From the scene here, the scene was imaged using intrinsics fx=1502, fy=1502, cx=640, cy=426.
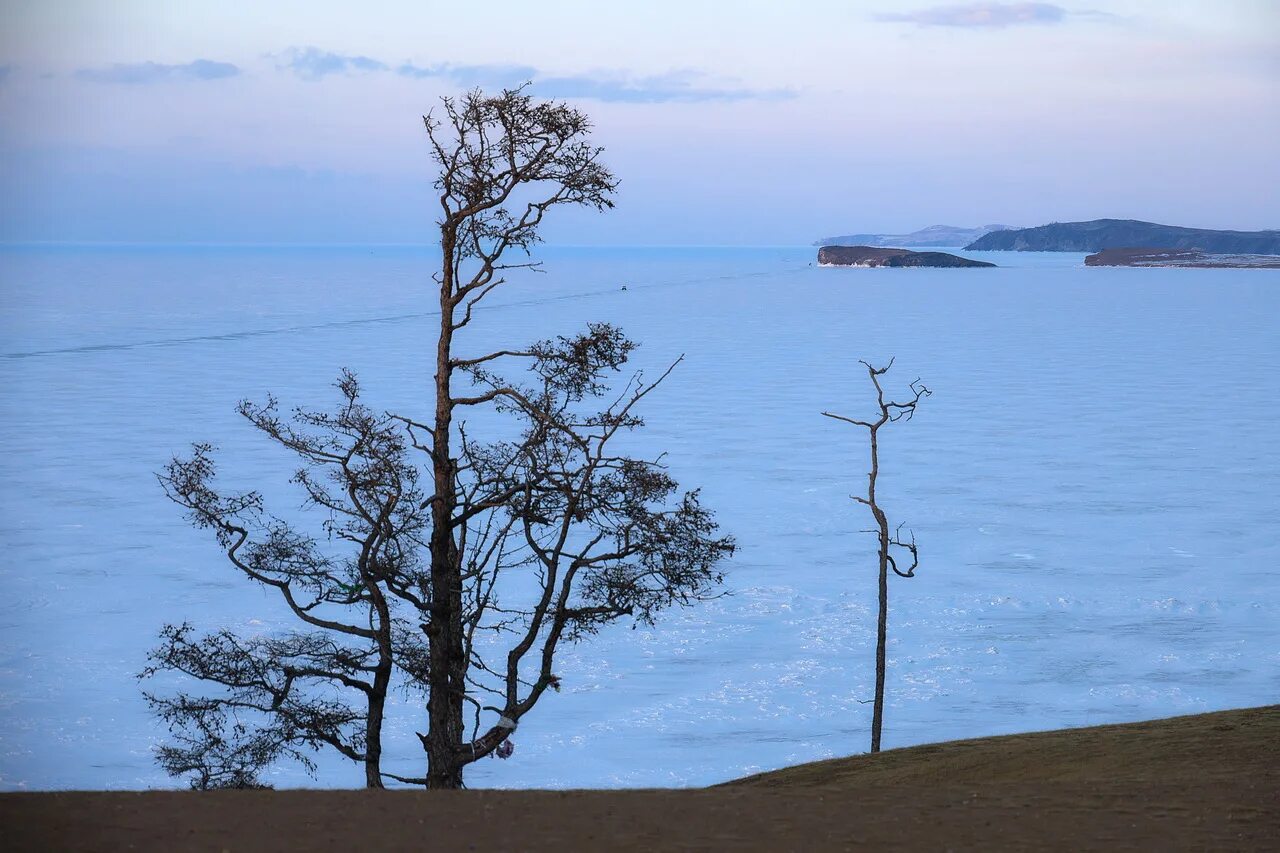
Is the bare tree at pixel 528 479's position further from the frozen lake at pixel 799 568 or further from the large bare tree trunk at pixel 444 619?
the frozen lake at pixel 799 568

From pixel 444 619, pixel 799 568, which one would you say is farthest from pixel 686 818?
pixel 799 568

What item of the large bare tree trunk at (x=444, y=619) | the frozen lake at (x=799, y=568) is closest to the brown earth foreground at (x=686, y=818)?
the large bare tree trunk at (x=444, y=619)

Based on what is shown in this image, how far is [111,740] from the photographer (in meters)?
31.4

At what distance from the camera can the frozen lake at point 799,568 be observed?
3247cm

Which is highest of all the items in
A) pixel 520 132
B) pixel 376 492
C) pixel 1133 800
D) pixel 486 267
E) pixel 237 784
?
pixel 520 132

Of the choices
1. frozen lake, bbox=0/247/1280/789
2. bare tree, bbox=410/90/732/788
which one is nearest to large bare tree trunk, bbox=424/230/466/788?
bare tree, bbox=410/90/732/788

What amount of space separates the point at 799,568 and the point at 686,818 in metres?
33.1

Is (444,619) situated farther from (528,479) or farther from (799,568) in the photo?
(799,568)

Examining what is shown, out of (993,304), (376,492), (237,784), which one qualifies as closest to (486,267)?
(376,492)

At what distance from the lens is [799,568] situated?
1768 inches

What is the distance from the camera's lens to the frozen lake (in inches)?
1278

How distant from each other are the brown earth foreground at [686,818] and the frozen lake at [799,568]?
52.7ft

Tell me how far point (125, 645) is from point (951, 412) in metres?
52.6

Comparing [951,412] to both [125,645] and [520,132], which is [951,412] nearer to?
[125,645]
